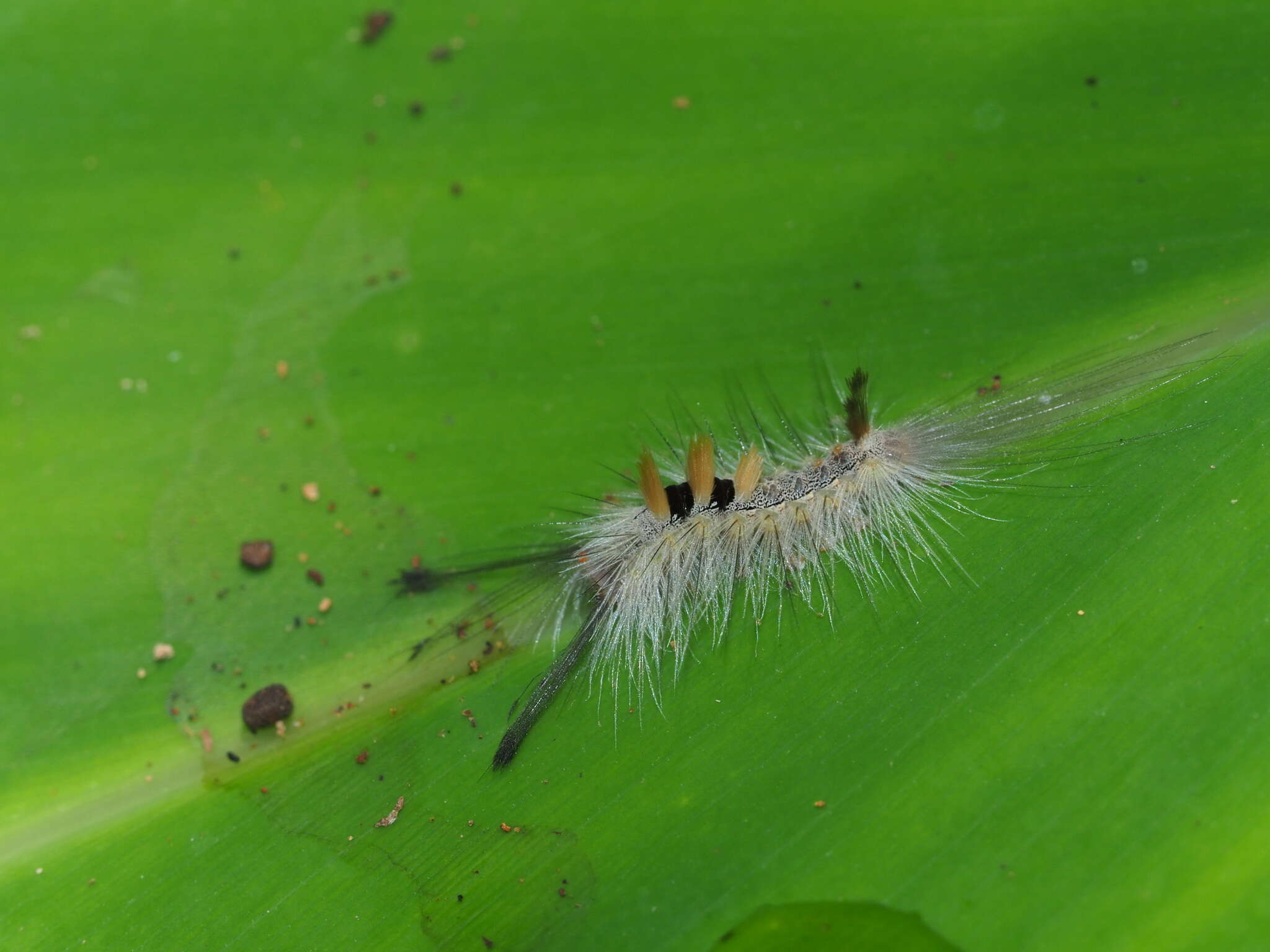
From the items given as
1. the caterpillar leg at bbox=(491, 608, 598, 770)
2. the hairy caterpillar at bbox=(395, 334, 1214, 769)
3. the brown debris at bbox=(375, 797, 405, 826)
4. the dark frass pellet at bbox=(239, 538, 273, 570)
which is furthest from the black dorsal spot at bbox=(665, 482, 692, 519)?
the dark frass pellet at bbox=(239, 538, 273, 570)

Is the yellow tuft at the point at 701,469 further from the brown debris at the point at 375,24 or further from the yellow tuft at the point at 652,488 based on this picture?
the brown debris at the point at 375,24

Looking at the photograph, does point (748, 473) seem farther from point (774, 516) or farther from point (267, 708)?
point (267, 708)

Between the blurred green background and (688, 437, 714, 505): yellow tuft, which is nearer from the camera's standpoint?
the blurred green background

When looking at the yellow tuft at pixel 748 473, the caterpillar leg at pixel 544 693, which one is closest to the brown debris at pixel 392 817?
the caterpillar leg at pixel 544 693

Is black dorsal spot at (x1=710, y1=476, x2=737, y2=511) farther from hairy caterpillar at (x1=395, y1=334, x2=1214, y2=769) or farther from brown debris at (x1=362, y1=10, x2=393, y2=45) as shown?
brown debris at (x1=362, y1=10, x2=393, y2=45)

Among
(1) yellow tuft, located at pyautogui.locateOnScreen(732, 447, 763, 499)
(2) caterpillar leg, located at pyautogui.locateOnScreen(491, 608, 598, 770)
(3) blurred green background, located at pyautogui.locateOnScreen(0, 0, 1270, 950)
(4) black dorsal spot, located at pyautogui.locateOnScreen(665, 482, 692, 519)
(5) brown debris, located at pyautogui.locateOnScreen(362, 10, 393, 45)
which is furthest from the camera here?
(5) brown debris, located at pyautogui.locateOnScreen(362, 10, 393, 45)

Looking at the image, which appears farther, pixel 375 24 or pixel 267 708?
pixel 375 24

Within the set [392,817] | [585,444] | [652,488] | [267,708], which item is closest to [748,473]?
[652,488]
